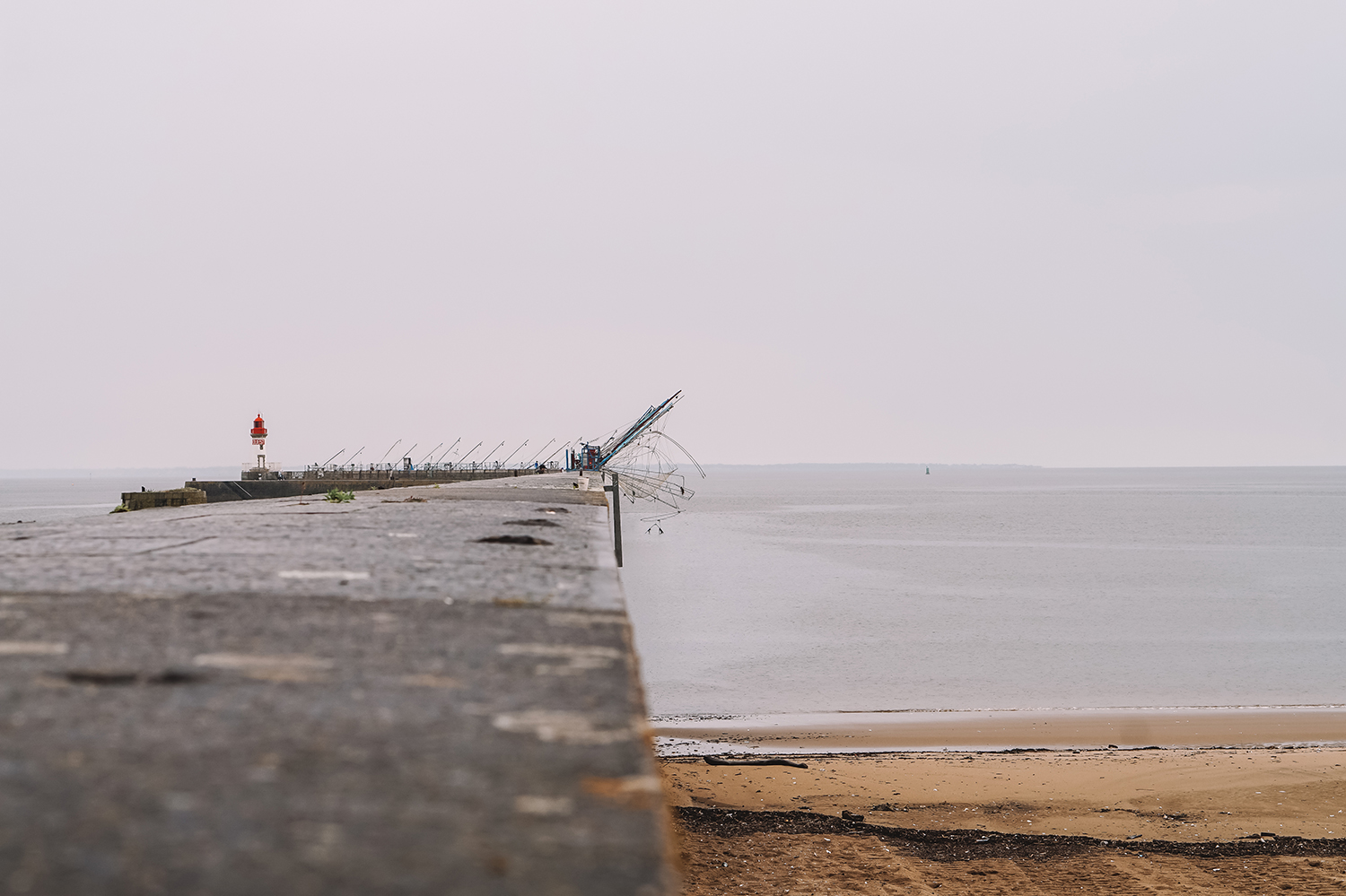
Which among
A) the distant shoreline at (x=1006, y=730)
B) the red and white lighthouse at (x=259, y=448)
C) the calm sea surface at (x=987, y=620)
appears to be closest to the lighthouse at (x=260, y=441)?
the red and white lighthouse at (x=259, y=448)

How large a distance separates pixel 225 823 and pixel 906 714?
83.1ft

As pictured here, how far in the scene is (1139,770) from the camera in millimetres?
18062

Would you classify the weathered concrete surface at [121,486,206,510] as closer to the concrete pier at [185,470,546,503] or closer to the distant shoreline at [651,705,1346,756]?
the distant shoreline at [651,705,1346,756]

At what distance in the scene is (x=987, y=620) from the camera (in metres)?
41.6

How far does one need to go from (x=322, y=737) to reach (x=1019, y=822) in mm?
14883

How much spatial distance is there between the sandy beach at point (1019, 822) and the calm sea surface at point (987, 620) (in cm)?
795

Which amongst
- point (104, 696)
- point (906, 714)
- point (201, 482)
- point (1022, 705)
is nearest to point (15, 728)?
point (104, 696)

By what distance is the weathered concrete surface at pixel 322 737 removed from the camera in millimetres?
1416

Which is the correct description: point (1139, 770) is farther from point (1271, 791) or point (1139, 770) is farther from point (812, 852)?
point (812, 852)

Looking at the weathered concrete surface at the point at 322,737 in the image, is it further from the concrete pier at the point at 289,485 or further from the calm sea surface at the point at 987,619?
the concrete pier at the point at 289,485

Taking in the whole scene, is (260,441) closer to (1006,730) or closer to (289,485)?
(289,485)

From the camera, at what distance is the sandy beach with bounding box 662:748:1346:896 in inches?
457

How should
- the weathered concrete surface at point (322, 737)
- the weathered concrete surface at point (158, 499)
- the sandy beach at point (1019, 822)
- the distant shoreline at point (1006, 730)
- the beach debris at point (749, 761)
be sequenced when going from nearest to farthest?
the weathered concrete surface at point (322, 737) → the sandy beach at point (1019, 822) → the beach debris at point (749, 761) → the distant shoreline at point (1006, 730) → the weathered concrete surface at point (158, 499)

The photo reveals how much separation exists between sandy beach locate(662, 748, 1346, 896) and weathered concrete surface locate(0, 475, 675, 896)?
926cm
